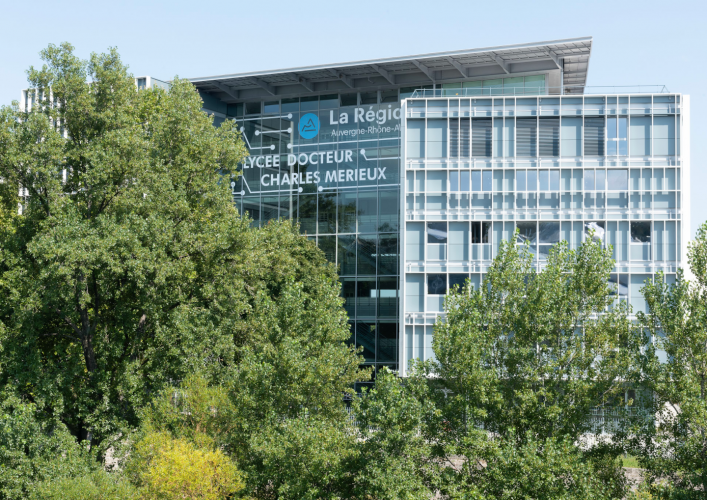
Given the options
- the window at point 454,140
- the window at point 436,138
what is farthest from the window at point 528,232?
the window at point 436,138

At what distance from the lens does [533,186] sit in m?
40.2

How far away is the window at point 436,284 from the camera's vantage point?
40.5 meters

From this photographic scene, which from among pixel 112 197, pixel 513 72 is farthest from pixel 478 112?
pixel 112 197

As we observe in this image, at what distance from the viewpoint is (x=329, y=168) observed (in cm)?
4834

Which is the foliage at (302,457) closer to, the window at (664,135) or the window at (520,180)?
the window at (520,180)

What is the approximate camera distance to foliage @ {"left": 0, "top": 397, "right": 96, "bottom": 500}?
82.0 ft

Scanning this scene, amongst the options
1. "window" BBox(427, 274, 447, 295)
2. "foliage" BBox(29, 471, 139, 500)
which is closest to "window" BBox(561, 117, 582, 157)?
"window" BBox(427, 274, 447, 295)

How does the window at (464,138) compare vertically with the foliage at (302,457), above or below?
above

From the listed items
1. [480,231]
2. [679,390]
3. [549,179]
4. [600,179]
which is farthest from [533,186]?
[679,390]

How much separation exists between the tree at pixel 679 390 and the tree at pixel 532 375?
3.42 feet

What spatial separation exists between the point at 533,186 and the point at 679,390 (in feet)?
57.7

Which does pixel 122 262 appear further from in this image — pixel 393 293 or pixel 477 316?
pixel 393 293

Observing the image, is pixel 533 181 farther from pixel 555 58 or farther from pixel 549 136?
pixel 555 58

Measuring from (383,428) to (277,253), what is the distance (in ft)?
41.1
